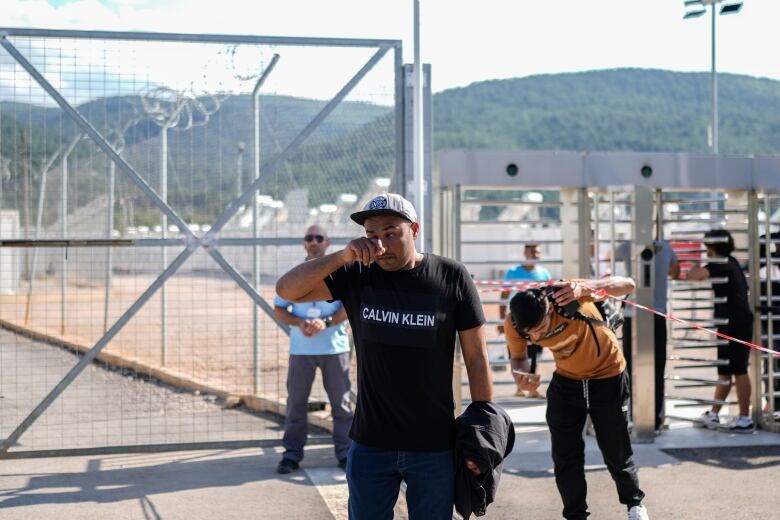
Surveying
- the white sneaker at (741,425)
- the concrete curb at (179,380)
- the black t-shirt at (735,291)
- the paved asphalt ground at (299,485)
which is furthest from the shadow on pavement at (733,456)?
the concrete curb at (179,380)

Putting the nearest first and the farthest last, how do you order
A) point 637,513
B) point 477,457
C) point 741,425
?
point 477,457 → point 637,513 → point 741,425

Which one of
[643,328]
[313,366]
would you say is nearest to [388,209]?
[313,366]

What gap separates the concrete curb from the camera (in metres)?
9.18

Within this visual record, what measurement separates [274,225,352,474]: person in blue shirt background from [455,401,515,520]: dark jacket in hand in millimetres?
3674

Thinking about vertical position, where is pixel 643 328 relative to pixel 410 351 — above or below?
below

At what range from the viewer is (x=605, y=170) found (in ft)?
29.9

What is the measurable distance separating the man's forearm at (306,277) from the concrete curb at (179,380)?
488 centimetres

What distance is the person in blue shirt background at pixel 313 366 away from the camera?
743 centimetres

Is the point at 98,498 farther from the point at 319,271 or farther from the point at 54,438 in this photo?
the point at 319,271

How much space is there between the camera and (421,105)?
7879mm

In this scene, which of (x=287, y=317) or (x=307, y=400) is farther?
(x=307, y=400)

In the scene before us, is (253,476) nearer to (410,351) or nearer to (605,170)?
(410,351)

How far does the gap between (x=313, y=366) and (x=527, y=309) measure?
2.58 meters

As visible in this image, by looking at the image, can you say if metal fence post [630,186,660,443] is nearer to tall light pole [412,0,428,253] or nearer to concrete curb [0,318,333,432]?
tall light pole [412,0,428,253]
